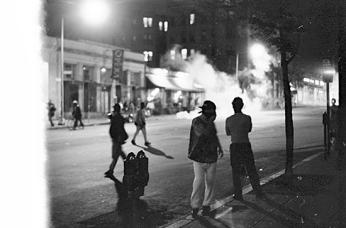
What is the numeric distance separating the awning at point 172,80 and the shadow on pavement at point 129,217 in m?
42.7

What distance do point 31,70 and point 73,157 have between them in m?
23.5

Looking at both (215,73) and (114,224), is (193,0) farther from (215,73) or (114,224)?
(215,73)

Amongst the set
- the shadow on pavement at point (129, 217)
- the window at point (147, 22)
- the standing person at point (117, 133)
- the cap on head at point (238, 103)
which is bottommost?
the shadow on pavement at point (129, 217)

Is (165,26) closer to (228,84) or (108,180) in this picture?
(228,84)

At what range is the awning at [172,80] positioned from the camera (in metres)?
51.8

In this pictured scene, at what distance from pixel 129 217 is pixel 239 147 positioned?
2188 mm

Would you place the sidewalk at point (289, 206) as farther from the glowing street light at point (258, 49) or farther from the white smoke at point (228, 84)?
the white smoke at point (228, 84)

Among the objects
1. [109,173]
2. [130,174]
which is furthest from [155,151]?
[130,174]

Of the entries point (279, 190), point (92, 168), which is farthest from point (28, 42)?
point (279, 190)

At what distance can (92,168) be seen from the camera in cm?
1210

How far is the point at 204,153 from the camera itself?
23.7 feet

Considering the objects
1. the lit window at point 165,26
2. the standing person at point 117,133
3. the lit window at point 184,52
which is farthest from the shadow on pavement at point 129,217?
the lit window at point 165,26

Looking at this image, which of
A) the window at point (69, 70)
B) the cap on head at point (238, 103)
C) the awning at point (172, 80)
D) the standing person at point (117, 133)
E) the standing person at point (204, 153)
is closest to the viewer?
the standing person at point (204, 153)

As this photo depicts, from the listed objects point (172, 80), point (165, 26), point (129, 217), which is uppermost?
point (165, 26)
